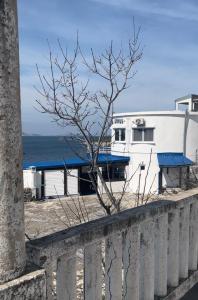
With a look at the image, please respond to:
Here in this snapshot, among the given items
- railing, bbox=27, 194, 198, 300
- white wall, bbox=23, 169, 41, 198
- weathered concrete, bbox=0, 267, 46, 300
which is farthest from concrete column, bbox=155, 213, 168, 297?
white wall, bbox=23, 169, 41, 198

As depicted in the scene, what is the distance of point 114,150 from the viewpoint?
34.5 metres

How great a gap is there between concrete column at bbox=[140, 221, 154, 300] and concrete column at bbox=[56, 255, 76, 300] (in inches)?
35.4

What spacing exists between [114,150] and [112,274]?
31.8 m

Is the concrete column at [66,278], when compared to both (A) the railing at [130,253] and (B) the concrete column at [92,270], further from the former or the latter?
(B) the concrete column at [92,270]

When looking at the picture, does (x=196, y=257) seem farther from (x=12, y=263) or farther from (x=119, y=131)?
(x=119, y=131)

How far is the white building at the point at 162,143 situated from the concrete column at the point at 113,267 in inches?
1122

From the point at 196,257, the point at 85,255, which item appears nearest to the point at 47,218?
the point at 196,257

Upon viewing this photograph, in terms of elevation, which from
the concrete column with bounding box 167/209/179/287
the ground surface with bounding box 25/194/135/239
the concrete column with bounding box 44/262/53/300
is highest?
the concrete column with bounding box 44/262/53/300

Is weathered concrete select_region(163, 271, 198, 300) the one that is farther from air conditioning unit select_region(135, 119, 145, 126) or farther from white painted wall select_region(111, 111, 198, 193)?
air conditioning unit select_region(135, 119, 145, 126)

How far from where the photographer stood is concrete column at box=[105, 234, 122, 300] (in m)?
2.68

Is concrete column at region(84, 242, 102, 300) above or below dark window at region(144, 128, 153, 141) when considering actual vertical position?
below

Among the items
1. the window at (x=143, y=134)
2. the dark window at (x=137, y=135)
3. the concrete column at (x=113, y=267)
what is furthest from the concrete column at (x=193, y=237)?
the dark window at (x=137, y=135)

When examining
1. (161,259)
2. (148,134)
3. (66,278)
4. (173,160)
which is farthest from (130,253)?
(148,134)

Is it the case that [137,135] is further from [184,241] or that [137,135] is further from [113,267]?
[113,267]
